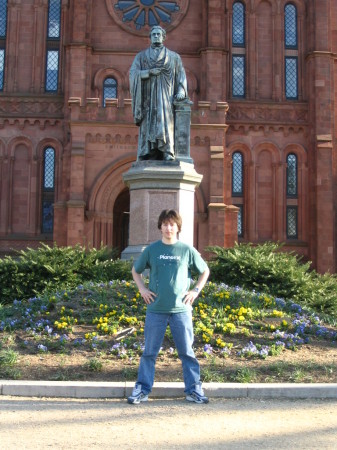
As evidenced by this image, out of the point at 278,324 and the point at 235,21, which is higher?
the point at 235,21

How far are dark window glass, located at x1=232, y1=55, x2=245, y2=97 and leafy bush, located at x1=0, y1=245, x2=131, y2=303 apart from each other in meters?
17.8

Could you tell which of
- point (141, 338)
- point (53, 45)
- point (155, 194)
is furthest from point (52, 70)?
point (141, 338)

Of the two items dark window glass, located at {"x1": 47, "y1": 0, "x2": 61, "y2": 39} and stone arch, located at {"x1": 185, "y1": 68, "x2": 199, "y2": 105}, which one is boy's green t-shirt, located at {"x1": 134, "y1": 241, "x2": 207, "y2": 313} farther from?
dark window glass, located at {"x1": 47, "y1": 0, "x2": 61, "y2": 39}

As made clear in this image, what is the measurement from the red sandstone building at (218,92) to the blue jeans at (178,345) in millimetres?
20686

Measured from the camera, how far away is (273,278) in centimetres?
1245

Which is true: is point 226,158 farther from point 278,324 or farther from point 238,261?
point 278,324

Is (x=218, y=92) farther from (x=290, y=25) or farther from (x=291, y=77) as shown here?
(x=290, y=25)

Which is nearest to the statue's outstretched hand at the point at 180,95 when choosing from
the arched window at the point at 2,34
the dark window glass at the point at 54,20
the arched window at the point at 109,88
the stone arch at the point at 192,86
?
the stone arch at the point at 192,86

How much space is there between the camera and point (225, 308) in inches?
365

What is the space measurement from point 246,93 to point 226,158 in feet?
12.9

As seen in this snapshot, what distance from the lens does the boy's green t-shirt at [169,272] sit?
6.07 meters

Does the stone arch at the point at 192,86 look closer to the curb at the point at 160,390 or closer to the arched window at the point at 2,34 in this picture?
the arched window at the point at 2,34

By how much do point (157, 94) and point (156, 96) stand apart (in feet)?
0.15

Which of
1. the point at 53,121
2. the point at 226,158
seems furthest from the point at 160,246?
the point at 53,121
